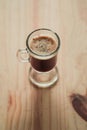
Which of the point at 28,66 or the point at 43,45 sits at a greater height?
the point at 43,45

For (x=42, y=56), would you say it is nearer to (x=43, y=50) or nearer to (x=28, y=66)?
(x=43, y=50)

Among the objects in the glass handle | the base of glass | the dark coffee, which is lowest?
the base of glass

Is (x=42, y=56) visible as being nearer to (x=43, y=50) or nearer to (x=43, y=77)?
(x=43, y=50)

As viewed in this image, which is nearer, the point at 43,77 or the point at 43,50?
the point at 43,50

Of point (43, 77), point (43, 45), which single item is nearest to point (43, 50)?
point (43, 45)

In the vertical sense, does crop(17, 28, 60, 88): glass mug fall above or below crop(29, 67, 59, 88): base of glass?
above

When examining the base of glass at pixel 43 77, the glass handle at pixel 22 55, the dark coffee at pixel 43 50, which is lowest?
the base of glass at pixel 43 77

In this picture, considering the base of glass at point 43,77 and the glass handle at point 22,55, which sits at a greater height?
the glass handle at point 22,55
